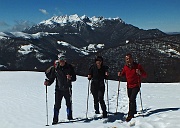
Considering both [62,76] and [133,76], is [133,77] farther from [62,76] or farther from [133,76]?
[62,76]

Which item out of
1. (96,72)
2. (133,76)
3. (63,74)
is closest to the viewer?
(133,76)

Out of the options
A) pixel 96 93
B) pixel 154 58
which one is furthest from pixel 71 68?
pixel 154 58

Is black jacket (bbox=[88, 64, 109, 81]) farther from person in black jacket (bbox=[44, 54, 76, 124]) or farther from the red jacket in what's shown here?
the red jacket

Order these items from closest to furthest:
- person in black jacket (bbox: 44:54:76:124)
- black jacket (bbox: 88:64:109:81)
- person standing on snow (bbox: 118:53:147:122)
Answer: person standing on snow (bbox: 118:53:147:122) < person in black jacket (bbox: 44:54:76:124) < black jacket (bbox: 88:64:109:81)

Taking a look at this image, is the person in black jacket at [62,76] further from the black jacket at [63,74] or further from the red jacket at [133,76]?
the red jacket at [133,76]

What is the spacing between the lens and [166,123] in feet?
25.6

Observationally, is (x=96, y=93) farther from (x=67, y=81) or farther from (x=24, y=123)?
(x=24, y=123)

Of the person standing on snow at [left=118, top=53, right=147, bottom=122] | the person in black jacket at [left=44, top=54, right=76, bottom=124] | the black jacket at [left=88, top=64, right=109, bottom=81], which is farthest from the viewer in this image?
the black jacket at [left=88, top=64, right=109, bottom=81]

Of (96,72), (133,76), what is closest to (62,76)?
(96,72)

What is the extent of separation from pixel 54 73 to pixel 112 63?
461 feet

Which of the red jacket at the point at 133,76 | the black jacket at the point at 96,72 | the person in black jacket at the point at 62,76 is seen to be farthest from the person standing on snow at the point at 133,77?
the person in black jacket at the point at 62,76

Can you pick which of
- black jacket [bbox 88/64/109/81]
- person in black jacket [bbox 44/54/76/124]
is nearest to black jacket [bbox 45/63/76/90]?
person in black jacket [bbox 44/54/76/124]

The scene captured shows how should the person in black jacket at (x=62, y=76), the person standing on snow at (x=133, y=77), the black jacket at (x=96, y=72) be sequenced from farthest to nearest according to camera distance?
the black jacket at (x=96, y=72)
the person in black jacket at (x=62, y=76)
the person standing on snow at (x=133, y=77)

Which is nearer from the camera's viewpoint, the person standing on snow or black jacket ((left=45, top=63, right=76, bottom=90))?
the person standing on snow
